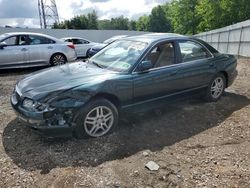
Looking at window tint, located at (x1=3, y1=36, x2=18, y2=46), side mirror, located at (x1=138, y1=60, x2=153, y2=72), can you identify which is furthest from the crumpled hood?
window tint, located at (x1=3, y1=36, x2=18, y2=46)

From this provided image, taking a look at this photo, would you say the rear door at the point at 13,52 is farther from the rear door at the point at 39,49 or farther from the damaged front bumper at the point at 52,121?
the damaged front bumper at the point at 52,121

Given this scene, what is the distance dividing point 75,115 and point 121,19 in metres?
98.9

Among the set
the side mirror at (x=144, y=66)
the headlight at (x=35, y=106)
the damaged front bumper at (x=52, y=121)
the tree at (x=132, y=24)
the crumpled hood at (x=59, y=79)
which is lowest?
the tree at (x=132, y=24)

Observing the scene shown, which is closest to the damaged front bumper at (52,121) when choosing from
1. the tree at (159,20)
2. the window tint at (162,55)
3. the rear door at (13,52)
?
the window tint at (162,55)

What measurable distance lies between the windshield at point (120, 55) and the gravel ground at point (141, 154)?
37.5 inches

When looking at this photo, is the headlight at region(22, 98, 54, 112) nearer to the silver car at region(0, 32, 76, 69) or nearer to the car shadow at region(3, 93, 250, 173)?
the car shadow at region(3, 93, 250, 173)

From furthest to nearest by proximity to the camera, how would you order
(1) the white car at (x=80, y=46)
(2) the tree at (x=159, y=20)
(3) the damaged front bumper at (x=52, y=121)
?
1. (2) the tree at (x=159, y=20)
2. (1) the white car at (x=80, y=46)
3. (3) the damaged front bumper at (x=52, y=121)

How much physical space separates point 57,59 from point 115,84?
7.02 metres

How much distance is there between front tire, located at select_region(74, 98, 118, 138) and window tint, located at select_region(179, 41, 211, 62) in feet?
6.11

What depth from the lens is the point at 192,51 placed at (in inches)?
224

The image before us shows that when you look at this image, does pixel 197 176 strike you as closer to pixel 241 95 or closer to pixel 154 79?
pixel 154 79

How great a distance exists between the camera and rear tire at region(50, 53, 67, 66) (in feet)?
35.5

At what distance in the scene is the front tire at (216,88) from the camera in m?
6.02

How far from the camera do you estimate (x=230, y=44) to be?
54.7 ft
